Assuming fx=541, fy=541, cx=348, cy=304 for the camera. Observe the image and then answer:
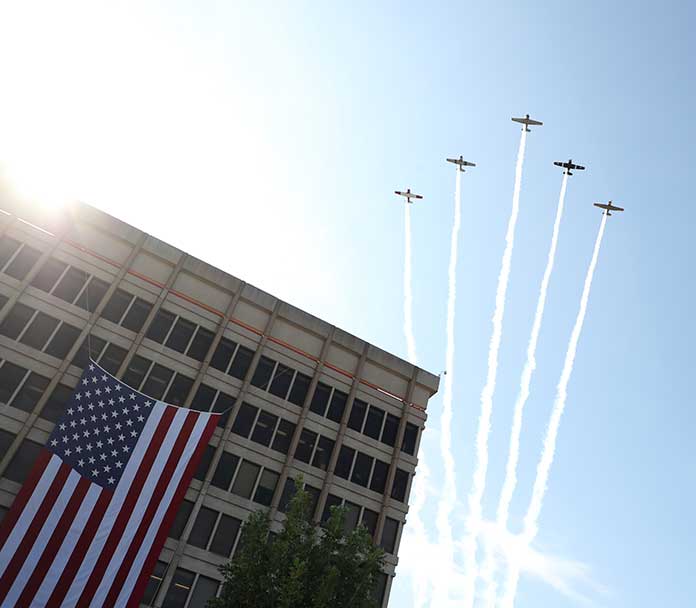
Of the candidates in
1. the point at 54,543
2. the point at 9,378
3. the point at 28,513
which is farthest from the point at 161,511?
the point at 9,378

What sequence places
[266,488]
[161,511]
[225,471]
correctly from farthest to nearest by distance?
1. [266,488]
2. [225,471]
3. [161,511]

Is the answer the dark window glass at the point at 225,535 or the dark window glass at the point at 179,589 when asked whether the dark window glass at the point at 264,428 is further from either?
the dark window glass at the point at 179,589

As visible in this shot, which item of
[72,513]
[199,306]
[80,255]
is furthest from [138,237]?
[72,513]

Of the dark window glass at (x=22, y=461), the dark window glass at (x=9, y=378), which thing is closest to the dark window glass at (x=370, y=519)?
the dark window glass at (x=22, y=461)

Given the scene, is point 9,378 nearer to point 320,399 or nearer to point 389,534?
point 320,399

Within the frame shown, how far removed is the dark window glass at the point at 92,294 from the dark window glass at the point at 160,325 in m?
3.46

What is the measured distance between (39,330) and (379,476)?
23.6m

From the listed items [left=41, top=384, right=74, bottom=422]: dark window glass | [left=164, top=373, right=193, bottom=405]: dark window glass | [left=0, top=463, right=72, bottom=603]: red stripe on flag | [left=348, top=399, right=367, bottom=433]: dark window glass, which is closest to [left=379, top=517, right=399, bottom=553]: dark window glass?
[left=348, top=399, right=367, bottom=433]: dark window glass

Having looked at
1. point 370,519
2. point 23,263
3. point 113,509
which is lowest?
point 113,509

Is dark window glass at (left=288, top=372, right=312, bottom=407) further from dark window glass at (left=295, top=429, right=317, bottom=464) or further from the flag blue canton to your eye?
the flag blue canton

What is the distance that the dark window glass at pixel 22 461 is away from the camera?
28438mm

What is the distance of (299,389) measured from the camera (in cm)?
3741

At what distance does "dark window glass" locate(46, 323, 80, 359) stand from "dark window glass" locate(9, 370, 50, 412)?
5.15 ft

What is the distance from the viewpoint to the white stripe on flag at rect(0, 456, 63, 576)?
24916 mm
